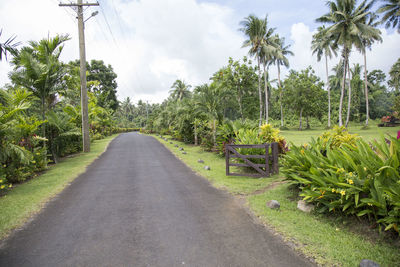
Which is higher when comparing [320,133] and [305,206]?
[320,133]

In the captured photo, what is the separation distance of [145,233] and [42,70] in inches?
416

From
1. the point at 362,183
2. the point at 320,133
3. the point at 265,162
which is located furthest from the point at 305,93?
the point at 362,183

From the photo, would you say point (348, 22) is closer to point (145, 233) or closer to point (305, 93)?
point (305, 93)

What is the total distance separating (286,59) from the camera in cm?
4234

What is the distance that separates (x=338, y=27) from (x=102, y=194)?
29307mm

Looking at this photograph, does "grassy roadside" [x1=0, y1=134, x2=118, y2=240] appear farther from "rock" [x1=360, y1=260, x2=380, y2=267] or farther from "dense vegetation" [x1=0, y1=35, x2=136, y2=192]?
"rock" [x1=360, y1=260, x2=380, y2=267]

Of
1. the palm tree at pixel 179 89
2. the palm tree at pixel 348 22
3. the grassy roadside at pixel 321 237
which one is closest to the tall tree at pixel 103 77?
the palm tree at pixel 179 89

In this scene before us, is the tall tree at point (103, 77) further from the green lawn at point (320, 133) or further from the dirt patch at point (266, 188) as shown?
the dirt patch at point (266, 188)

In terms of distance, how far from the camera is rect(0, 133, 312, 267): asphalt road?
3.19 metres

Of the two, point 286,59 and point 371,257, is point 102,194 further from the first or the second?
point 286,59

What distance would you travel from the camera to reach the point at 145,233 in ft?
12.9

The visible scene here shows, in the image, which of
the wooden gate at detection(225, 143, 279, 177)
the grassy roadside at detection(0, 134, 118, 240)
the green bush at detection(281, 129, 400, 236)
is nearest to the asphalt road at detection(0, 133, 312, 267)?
the grassy roadside at detection(0, 134, 118, 240)

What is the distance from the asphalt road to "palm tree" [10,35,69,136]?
723cm

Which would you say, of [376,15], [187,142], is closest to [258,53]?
[187,142]
